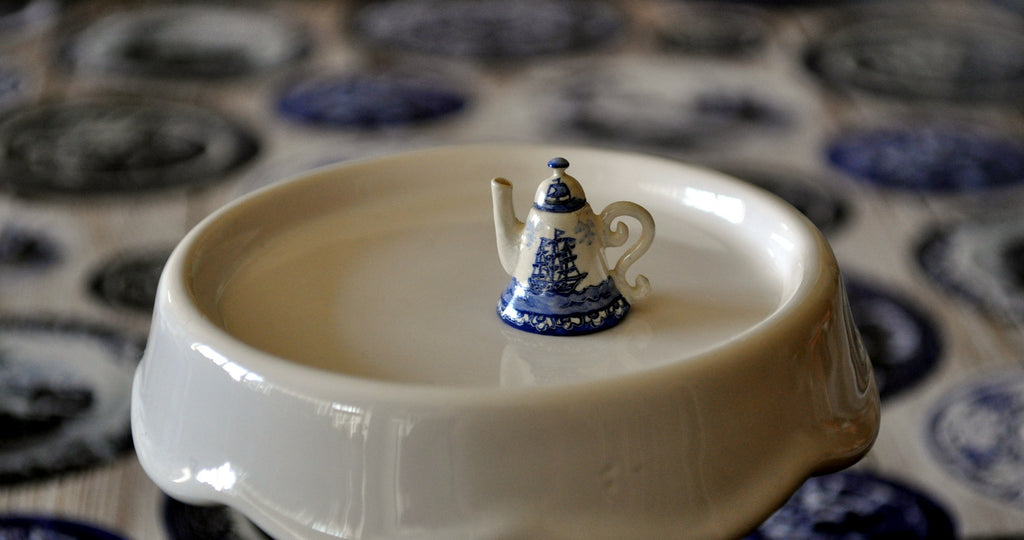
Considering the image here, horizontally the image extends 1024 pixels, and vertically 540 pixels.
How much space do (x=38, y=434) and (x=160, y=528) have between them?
194mm

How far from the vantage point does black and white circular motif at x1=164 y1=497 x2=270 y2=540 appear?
94 centimetres

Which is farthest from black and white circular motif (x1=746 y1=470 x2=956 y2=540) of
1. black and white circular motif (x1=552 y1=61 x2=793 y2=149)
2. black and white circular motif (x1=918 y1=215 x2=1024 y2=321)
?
black and white circular motif (x1=552 y1=61 x2=793 y2=149)

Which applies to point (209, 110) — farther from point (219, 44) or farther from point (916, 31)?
point (916, 31)

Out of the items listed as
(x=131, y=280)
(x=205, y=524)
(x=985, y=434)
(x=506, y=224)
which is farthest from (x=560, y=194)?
(x=131, y=280)

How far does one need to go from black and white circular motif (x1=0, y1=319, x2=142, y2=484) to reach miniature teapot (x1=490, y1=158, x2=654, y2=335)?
0.57 meters

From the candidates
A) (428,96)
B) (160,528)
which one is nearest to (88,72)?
(428,96)

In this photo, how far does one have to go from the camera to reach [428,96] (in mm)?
1715

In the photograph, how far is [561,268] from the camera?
61cm

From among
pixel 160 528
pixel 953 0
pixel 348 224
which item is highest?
pixel 348 224

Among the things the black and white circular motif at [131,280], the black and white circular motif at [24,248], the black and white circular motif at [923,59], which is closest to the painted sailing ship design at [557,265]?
the black and white circular motif at [131,280]

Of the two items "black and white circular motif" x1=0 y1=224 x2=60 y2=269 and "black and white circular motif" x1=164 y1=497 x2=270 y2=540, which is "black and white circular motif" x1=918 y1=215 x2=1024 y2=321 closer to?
"black and white circular motif" x1=164 y1=497 x2=270 y2=540

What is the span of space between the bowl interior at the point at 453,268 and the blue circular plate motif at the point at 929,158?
845 millimetres

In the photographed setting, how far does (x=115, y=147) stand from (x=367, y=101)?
37 centimetres

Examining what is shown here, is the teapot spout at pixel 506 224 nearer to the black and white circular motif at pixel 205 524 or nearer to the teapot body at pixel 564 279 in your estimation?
the teapot body at pixel 564 279
